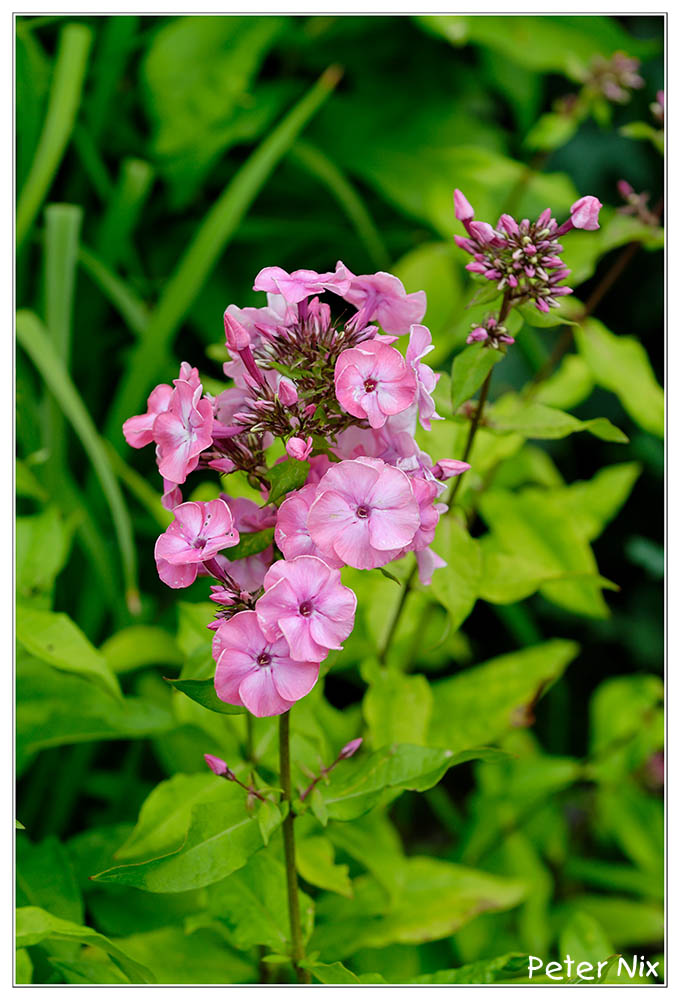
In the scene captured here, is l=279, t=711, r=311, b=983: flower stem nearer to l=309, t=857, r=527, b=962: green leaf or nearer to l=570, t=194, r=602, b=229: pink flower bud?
l=309, t=857, r=527, b=962: green leaf

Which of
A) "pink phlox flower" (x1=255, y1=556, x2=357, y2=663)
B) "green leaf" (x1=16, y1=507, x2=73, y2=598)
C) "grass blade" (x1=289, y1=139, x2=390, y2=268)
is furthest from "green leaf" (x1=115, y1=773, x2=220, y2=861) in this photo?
"grass blade" (x1=289, y1=139, x2=390, y2=268)

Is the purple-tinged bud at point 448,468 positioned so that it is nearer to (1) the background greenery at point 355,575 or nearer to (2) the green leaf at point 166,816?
(1) the background greenery at point 355,575

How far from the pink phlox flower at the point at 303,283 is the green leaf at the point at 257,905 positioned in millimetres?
660

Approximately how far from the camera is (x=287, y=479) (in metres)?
0.78

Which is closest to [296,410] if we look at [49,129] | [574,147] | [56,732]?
[56,732]

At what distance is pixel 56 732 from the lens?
47.6 inches

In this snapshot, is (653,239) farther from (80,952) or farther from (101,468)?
(80,952)

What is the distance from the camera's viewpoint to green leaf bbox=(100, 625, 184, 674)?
1.40 metres

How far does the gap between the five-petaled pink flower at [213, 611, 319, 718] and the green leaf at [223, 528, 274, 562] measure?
0.33 ft

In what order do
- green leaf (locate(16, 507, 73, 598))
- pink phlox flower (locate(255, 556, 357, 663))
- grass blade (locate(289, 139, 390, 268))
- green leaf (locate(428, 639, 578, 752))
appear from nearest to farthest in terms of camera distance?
pink phlox flower (locate(255, 556, 357, 663)) < green leaf (locate(16, 507, 73, 598)) < green leaf (locate(428, 639, 578, 752)) < grass blade (locate(289, 139, 390, 268))

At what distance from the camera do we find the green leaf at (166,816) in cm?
107

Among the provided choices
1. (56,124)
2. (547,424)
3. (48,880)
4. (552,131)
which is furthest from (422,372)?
(56,124)

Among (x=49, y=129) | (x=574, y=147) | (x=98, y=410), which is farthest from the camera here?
(x=574, y=147)

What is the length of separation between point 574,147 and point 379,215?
523mm
